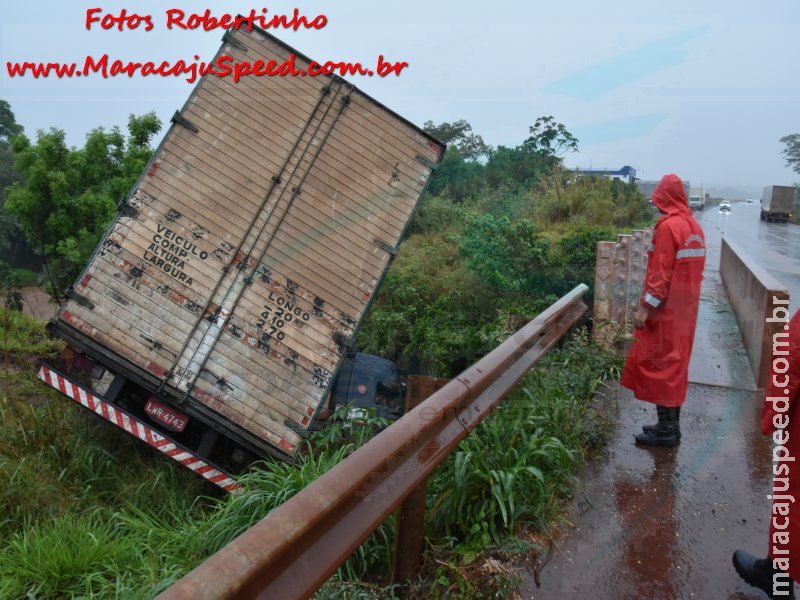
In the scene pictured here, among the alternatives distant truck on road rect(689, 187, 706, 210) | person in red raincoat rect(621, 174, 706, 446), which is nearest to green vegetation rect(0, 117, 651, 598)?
person in red raincoat rect(621, 174, 706, 446)

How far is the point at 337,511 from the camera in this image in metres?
1.75

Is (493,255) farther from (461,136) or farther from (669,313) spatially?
(461,136)

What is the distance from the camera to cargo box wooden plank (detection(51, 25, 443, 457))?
648 cm

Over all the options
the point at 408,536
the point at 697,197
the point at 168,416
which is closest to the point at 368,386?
the point at 168,416

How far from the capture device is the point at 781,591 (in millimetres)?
2494

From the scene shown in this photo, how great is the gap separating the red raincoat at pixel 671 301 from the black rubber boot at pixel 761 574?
1551mm

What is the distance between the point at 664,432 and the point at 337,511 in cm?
316

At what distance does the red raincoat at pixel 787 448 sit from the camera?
2447 mm

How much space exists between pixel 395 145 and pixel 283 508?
21.0 feet

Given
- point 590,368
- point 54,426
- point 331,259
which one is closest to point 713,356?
point 590,368

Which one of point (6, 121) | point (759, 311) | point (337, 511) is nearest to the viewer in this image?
point (337, 511)

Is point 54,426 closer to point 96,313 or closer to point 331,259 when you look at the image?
point 96,313

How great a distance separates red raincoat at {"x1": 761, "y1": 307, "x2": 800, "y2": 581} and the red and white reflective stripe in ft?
15.9

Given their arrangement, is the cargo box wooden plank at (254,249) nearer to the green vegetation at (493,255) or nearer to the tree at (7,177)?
the green vegetation at (493,255)
